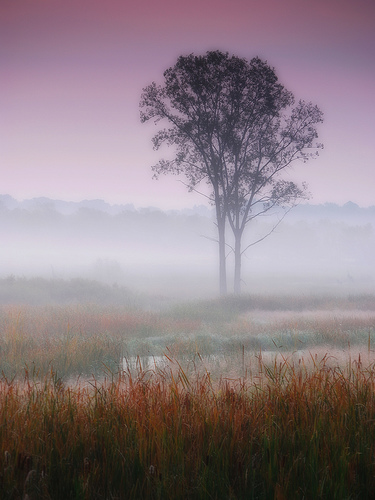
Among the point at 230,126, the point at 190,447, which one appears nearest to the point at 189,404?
the point at 190,447

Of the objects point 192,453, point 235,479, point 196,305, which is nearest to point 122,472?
point 192,453

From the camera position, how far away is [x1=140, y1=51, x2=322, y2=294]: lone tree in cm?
2123

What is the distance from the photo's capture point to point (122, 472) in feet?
7.55

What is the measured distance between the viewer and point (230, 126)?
71.8 ft

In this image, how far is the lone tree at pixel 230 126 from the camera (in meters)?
21.2

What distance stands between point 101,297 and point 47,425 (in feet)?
69.4

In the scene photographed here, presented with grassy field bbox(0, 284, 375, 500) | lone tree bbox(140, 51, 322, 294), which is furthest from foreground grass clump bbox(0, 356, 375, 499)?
lone tree bbox(140, 51, 322, 294)

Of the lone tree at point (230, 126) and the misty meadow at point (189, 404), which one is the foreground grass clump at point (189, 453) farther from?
the lone tree at point (230, 126)

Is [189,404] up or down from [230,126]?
down

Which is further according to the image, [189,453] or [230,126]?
[230,126]

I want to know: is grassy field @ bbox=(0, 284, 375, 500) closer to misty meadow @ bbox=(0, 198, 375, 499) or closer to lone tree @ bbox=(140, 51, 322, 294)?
misty meadow @ bbox=(0, 198, 375, 499)

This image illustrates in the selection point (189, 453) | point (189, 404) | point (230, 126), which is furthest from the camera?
point (230, 126)

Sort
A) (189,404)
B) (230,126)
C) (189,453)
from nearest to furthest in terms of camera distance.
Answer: (189,453) < (189,404) < (230,126)

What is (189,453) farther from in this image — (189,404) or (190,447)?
(189,404)
